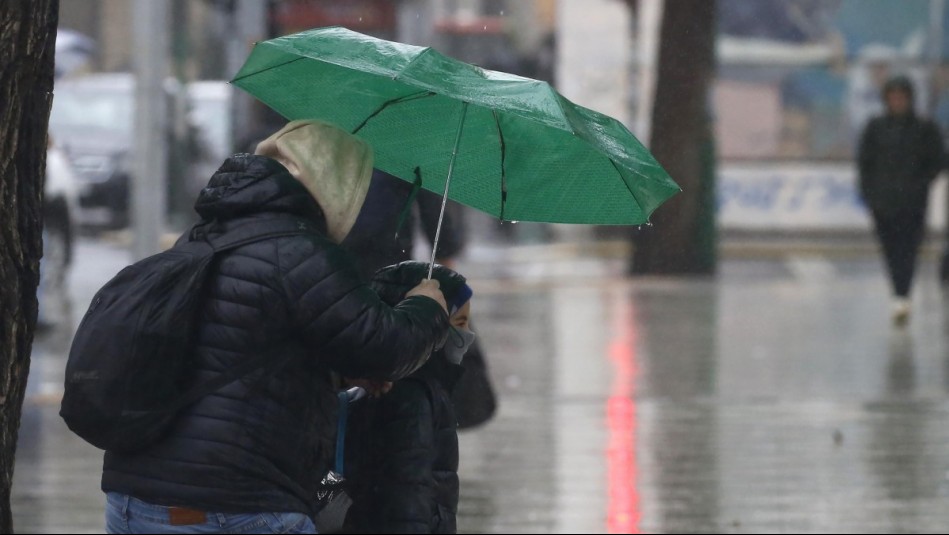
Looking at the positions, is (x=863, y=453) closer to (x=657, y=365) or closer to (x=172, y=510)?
(x=657, y=365)

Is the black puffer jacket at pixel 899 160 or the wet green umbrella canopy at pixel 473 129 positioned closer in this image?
the wet green umbrella canopy at pixel 473 129

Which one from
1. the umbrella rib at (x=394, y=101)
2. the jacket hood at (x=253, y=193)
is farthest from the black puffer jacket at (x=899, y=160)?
the jacket hood at (x=253, y=193)

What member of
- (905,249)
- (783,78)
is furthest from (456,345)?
(783,78)

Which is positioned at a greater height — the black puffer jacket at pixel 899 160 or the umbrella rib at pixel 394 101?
the umbrella rib at pixel 394 101

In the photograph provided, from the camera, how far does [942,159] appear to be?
478 inches

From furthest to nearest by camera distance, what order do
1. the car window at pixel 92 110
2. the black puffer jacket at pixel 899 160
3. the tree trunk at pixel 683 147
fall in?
the car window at pixel 92 110 → the tree trunk at pixel 683 147 → the black puffer jacket at pixel 899 160

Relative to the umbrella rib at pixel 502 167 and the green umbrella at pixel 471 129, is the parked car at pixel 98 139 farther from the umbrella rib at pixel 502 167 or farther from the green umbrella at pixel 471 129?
the umbrella rib at pixel 502 167

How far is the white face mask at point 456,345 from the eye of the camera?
3689mm

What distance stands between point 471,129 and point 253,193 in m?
0.91

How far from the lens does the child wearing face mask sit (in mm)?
3482

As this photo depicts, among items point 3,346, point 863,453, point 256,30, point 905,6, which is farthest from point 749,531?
point 905,6

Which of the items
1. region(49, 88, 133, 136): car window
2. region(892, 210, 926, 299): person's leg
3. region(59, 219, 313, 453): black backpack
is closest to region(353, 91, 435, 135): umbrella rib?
region(59, 219, 313, 453): black backpack

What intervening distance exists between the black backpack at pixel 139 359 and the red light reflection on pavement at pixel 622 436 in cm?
325

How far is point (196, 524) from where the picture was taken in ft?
10.3
